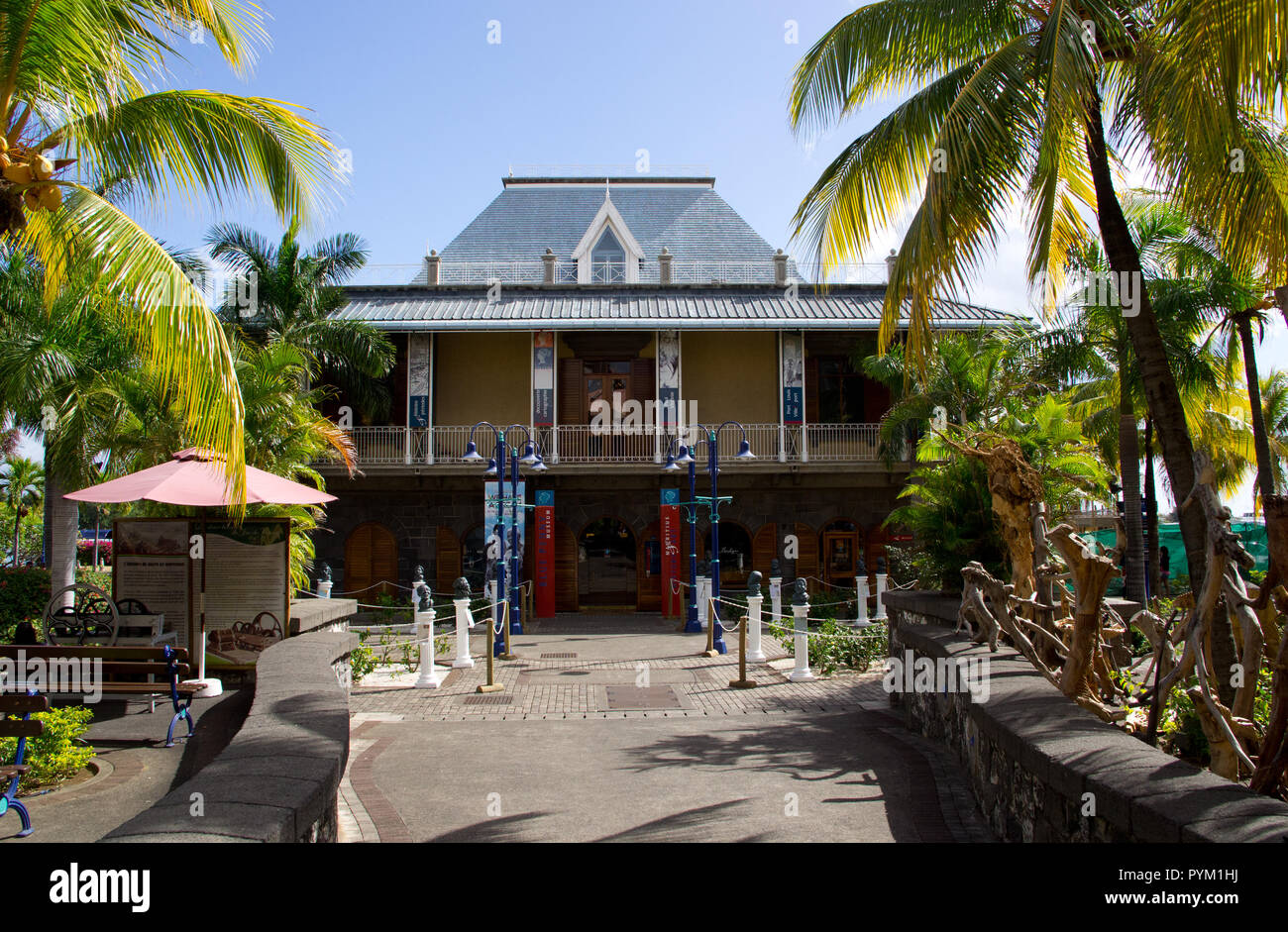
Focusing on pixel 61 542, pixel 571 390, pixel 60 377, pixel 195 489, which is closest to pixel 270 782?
pixel 195 489

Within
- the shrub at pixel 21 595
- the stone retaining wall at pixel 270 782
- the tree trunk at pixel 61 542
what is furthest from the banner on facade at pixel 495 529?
the stone retaining wall at pixel 270 782

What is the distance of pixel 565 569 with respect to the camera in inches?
846

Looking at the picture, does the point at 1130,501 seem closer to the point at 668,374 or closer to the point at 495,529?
the point at 668,374

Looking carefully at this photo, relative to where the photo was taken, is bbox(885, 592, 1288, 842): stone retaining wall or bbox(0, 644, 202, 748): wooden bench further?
bbox(0, 644, 202, 748): wooden bench

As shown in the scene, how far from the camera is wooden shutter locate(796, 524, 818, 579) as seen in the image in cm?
2153

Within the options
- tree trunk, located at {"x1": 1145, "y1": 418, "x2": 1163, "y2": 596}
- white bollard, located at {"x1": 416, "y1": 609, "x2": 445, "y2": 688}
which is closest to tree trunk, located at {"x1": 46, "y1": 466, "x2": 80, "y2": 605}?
white bollard, located at {"x1": 416, "y1": 609, "x2": 445, "y2": 688}

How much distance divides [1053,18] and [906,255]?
173 centimetres

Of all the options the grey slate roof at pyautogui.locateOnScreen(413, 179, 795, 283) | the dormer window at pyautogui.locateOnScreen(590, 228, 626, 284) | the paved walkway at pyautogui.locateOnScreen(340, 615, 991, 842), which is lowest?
the paved walkway at pyautogui.locateOnScreen(340, 615, 991, 842)

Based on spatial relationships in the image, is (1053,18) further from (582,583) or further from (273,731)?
(582,583)

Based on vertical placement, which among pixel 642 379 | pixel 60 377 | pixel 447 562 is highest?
pixel 642 379

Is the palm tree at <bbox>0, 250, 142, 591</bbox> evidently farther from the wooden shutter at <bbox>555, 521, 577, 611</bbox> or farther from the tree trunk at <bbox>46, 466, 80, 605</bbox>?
the wooden shutter at <bbox>555, 521, 577, 611</bbox>

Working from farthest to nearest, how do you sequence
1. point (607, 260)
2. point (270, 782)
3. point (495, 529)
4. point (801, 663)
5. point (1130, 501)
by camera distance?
point (607, 260) < point (495, 529) < point (1130, 501) < point (801, 663) < point (270, 782)

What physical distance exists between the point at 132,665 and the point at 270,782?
15.3 ft

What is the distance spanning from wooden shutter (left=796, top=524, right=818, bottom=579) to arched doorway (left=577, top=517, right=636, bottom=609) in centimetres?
394
